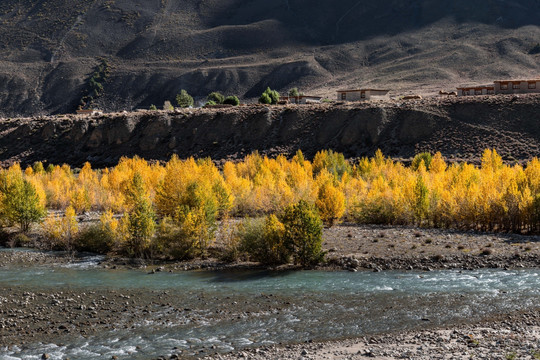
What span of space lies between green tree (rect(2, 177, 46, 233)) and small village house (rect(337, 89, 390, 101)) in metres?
60.5

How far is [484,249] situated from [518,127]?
4543 centimetres

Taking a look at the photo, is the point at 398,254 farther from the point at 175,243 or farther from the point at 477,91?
the point at 477,91

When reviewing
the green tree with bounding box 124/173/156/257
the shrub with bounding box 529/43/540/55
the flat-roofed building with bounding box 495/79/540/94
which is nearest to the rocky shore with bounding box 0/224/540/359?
the green tree with bounding box 124/173/156/257

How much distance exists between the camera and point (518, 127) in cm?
6988

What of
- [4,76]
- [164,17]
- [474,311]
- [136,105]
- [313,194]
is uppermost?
[164,17]

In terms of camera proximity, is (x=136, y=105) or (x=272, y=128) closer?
(x=272, y=128)

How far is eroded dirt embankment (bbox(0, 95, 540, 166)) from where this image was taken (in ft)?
230

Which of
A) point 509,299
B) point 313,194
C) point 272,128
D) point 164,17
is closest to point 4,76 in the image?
point 164,17

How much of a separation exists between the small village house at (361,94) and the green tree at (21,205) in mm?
60481

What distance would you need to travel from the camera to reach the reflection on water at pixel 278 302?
61.1 feet

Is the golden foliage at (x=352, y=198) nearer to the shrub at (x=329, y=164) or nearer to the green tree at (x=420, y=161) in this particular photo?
the green tree at (x=420, y=161)

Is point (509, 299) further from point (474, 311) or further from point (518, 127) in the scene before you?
point (518, 127)

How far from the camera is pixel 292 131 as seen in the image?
79.2m

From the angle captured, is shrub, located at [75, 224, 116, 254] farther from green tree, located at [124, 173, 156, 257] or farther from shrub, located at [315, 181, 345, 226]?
→ shrub, located at [315, 181, 345, 226]
